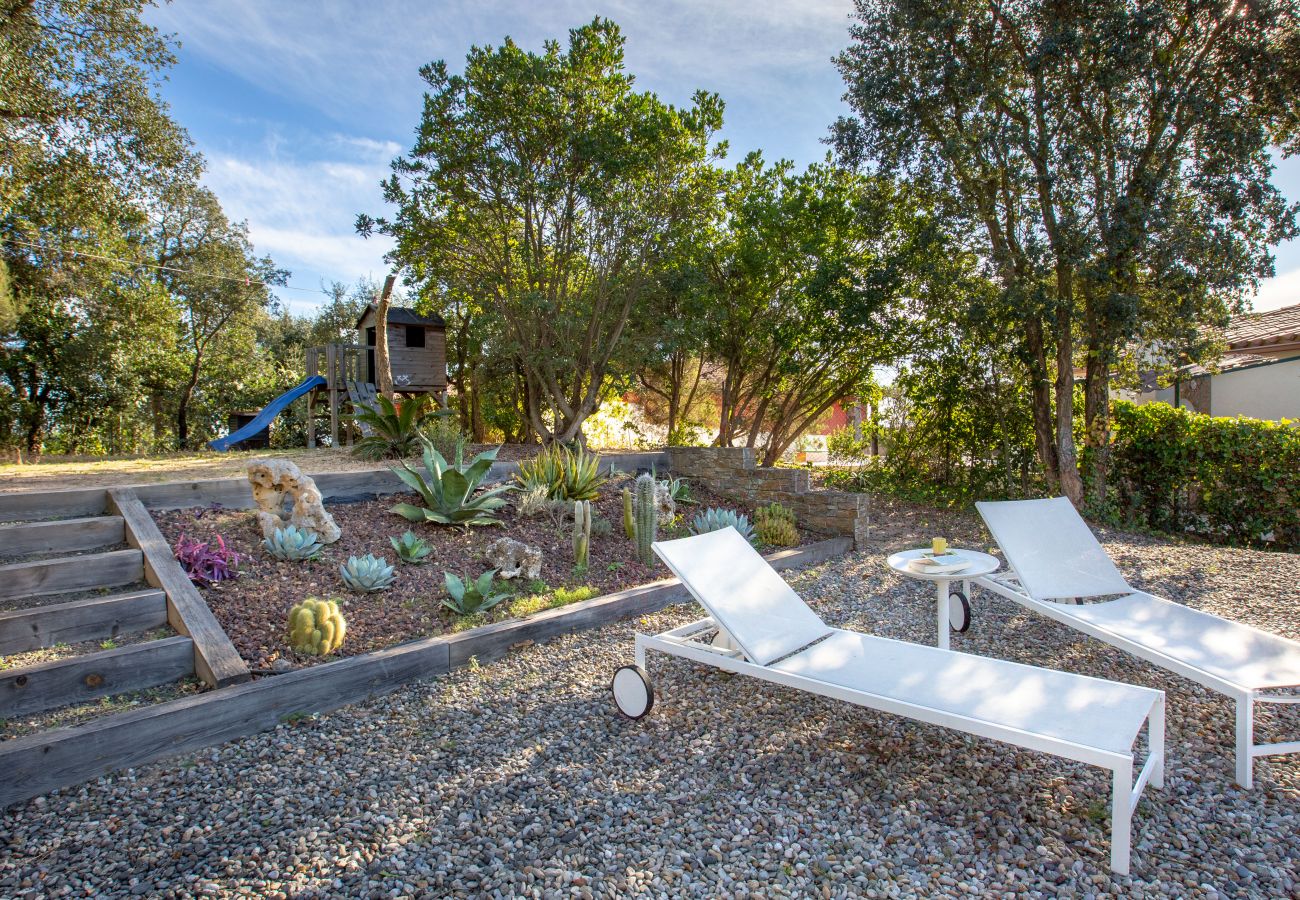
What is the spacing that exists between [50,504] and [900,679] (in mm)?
4730

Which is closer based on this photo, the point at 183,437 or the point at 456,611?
the point at 456,611

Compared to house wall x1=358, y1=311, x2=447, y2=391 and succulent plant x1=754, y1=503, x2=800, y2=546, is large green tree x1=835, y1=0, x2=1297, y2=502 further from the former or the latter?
house wall x1=358, y1=311, x2=447, y2=391

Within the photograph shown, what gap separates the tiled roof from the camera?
31.8ft

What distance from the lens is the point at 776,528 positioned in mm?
5719

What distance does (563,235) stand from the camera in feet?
25.6

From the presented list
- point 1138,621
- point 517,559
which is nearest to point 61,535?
point 517,559

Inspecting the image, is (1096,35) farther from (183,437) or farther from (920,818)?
(183,437)

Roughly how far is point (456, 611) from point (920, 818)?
2.55 m

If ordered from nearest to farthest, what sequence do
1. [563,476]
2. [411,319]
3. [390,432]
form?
[563,476] < [390,432] < [411,319]

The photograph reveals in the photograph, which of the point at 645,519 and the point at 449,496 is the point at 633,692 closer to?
the point at 645,519

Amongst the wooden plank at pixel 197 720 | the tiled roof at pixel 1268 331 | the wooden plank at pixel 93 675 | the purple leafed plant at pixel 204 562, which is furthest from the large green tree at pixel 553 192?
the tiled roof at pixel 1268 331

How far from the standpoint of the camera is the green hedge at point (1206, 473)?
612cm

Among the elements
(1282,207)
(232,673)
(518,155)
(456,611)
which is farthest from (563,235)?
(1282,207)

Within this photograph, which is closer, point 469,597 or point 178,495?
point 469,597
